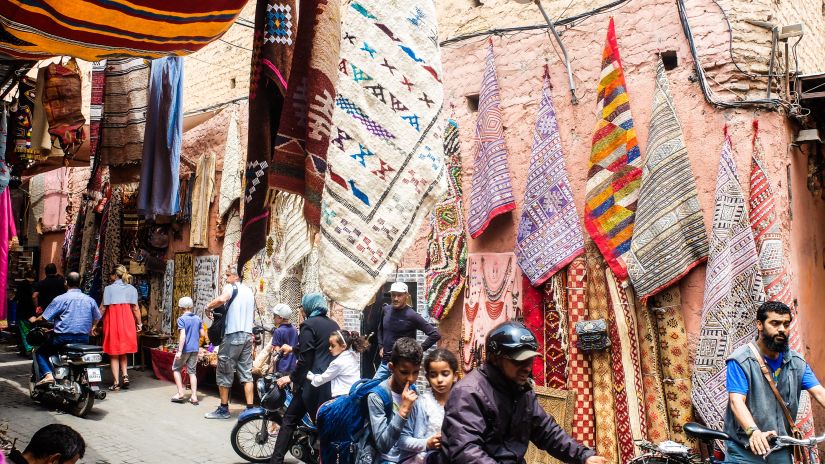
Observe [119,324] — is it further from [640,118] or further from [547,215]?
[640,118]

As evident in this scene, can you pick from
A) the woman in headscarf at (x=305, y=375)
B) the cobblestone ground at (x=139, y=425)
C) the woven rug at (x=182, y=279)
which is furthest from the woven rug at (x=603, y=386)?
the woven rug at (x=182, y=279)

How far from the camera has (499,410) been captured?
2658mm

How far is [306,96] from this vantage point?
7.79 ft

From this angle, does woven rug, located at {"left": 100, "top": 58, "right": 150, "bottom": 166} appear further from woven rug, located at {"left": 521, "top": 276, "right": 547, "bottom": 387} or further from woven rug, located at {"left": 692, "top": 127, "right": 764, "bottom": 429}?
woven rug, located at {"left": 692, "top": 127, "right": 764, "bottom": 429}

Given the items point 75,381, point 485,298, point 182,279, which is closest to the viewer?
point 485,298

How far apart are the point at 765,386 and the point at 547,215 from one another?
2498 millimetres

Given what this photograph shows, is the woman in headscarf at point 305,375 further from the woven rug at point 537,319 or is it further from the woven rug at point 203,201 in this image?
the woven rug at point 203,201

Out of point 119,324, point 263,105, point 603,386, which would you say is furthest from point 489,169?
point 119,324

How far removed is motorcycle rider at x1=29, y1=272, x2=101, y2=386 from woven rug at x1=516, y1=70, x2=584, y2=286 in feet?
18.1

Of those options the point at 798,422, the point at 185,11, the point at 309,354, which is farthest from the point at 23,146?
the point at 798,422

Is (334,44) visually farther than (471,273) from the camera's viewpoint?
No

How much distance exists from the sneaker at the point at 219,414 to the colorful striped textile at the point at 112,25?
18.3ft

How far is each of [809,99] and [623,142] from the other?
1.64m

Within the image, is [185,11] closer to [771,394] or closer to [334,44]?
[334,44]
